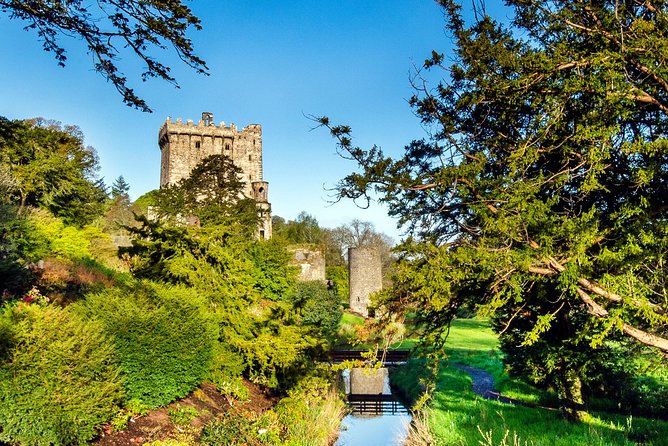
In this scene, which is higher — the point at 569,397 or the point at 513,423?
the point at 569,397

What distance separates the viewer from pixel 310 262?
3700cm

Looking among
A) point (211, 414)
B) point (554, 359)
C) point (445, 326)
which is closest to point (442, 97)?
point (445, 326)

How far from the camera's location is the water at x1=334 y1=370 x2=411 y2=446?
14.3m

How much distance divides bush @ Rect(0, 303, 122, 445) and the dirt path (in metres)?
10.7

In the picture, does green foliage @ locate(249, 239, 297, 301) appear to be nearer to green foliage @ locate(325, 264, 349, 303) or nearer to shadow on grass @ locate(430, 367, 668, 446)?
shadow on grass @ locate(430, 367, 668, 446)

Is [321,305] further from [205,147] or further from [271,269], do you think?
[205,147]

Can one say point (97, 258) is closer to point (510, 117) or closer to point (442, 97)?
point (442, 97)

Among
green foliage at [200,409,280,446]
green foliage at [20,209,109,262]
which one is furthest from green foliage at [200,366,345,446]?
green foliage at [20,209,109,262]

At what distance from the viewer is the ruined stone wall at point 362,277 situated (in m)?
38.1

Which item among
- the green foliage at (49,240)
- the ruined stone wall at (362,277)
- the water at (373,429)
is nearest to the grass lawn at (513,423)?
the water at (373,429)

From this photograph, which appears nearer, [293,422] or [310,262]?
[293,422]

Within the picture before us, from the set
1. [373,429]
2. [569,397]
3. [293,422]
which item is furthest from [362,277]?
[569,397]

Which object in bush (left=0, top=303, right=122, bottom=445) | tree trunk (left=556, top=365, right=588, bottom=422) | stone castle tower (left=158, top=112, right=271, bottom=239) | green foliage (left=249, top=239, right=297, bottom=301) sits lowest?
tree trunk (left=556, top=365, right=588, bottom=422)

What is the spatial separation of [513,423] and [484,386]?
21.1 feet
